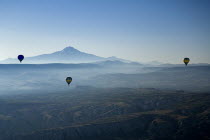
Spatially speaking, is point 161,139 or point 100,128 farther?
point 100,128

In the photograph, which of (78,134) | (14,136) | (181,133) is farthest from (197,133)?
(14,136)

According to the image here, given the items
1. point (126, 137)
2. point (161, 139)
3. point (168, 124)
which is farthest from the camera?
point (168, 124)

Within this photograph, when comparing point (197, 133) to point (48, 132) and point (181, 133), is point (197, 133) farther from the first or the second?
point (48, 132)

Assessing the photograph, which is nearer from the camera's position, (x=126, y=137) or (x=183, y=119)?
(x=126, y=137)

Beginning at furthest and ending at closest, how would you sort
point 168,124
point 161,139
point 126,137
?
point 168,124 < point 126,137 < point 161,139

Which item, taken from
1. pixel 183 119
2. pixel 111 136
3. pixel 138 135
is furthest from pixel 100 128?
pixel 183 119

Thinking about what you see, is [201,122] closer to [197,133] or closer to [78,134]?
[197,133]

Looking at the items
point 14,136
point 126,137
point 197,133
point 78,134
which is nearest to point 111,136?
point 126,137

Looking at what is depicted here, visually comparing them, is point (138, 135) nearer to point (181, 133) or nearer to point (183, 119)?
point (181, 133)
